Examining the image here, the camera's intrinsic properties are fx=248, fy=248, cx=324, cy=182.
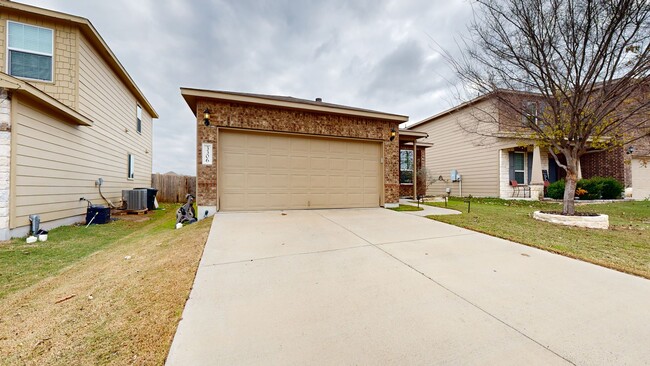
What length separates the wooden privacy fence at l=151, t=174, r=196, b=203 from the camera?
14094 mm

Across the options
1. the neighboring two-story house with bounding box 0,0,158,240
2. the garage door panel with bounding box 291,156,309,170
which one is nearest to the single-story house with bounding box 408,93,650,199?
the garage door panel with bounding box 291,156,309,170

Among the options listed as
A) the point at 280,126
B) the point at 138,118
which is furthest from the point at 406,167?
the point at 138,118

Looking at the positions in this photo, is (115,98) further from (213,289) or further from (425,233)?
(425,233)

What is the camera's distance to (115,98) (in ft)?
32.0

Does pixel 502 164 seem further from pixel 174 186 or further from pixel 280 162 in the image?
pixel 174 186

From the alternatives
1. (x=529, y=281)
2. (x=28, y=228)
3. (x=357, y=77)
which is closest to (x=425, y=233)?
(x=529, y=281)

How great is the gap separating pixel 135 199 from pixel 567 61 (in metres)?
14.4

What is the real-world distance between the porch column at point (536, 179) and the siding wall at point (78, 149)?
18.0 meters

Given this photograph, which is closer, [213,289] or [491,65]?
[213,289]

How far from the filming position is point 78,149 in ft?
24.3

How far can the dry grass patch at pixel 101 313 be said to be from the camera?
166cm

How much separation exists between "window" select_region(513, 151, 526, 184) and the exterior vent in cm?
1760

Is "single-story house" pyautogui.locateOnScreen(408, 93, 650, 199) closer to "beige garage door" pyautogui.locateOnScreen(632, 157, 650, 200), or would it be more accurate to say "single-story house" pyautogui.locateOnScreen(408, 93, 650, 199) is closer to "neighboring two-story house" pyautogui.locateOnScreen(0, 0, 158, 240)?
"beige garage door" pyautogui.locateOnScreen(632, 157, 650, 200)

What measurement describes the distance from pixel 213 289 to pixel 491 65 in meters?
8.37
